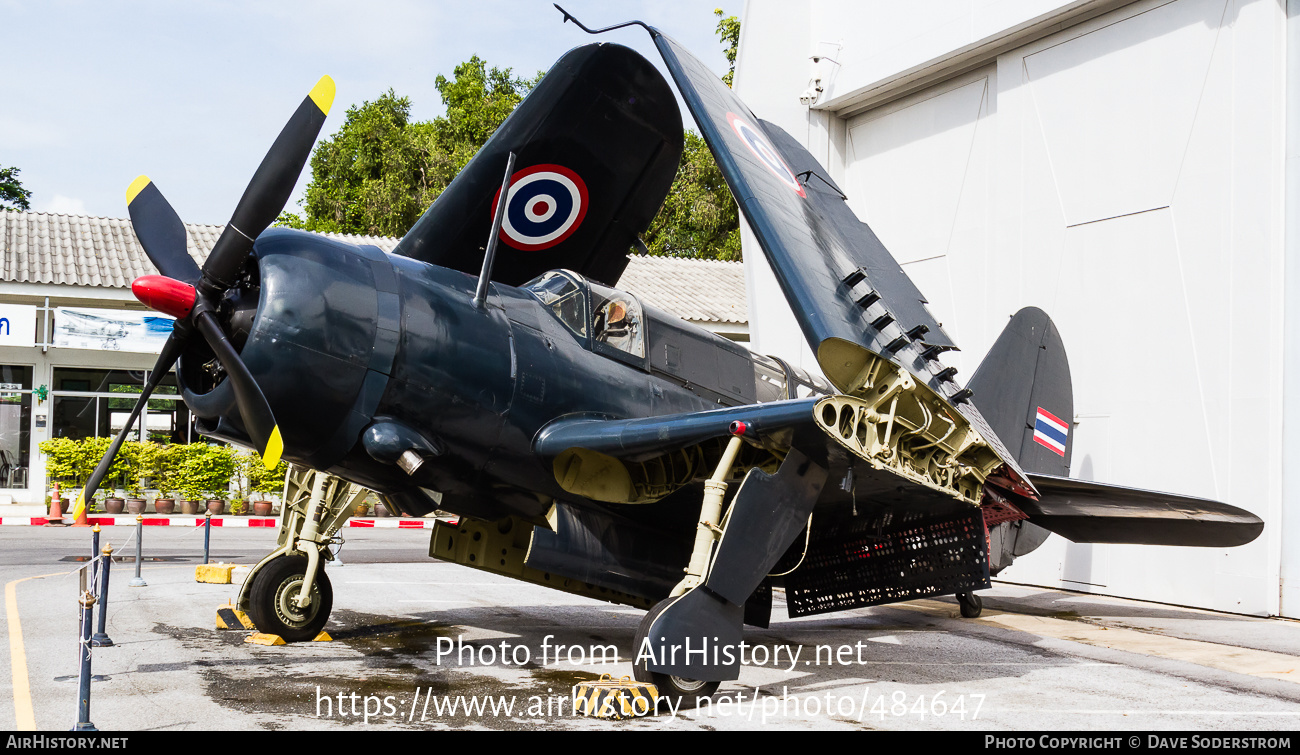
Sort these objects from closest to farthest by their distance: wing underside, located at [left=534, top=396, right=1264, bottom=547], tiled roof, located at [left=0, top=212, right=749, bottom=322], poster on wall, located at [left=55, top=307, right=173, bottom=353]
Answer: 1. wing underside, located at [left=534, top=396, right=1264, bottom=547]
2. poster on wall, located at [left=55, top=307, right=173, bottom=353]
3. tiled roof, located at [left=0, top=212, right=749, bottom=322]

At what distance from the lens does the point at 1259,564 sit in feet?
33.2

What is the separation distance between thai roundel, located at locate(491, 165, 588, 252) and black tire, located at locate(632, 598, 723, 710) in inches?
166

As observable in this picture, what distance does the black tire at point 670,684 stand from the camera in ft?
17.6

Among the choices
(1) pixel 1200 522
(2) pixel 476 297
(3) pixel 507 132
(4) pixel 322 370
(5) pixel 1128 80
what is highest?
(5) pixel 1128 80

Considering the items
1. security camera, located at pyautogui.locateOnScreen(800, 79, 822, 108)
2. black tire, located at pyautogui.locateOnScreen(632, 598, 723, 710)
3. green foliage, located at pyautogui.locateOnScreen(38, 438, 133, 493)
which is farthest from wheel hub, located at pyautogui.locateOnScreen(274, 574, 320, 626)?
green foliage, located at pyautogui.locateOnScreen(38, 438, 133, 493)

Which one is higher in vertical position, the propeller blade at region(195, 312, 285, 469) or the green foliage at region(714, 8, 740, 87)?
the green foliage at region(714, 8, 740, 87)

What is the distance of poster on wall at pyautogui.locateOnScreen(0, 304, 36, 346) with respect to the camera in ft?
62.3

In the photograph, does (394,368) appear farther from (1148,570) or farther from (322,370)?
(1148,570)

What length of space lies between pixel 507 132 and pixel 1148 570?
346 inches

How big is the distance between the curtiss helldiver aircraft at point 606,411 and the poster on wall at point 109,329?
14074mm

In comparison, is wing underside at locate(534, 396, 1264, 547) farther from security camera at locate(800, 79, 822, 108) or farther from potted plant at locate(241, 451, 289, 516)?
potted plant at locate(241, 451, 289, 516)

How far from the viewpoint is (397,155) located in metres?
32.8

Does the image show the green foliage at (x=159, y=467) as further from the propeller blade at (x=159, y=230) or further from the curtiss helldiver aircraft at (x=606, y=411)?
the propeller blade at (x=159, y=230)

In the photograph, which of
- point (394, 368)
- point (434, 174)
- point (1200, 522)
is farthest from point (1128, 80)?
point (434, 174)
